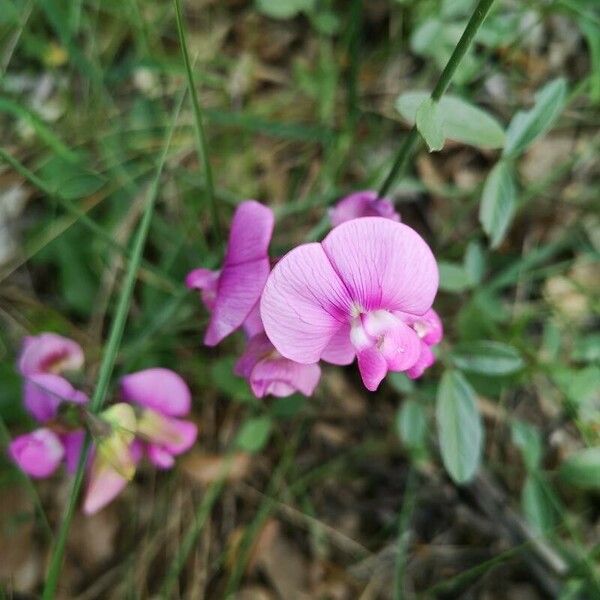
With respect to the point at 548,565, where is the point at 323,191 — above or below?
above

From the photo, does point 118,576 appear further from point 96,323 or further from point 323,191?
point 323,191

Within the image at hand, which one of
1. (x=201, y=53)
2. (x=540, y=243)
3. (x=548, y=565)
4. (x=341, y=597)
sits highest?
(x=201, y=53)

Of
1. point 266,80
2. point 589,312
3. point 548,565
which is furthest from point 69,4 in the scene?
point 548,565

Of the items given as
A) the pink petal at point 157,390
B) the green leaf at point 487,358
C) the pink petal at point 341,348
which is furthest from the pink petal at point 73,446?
the green leaf at point 487,358

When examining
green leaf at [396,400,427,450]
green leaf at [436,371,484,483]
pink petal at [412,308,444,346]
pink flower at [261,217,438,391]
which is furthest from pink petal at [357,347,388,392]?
green leaf at [396,400,427,450]

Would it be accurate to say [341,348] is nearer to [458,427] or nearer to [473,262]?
[458,427]

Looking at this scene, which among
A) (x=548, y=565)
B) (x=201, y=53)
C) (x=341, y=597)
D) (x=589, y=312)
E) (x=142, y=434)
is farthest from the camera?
(x=201, y=53)
